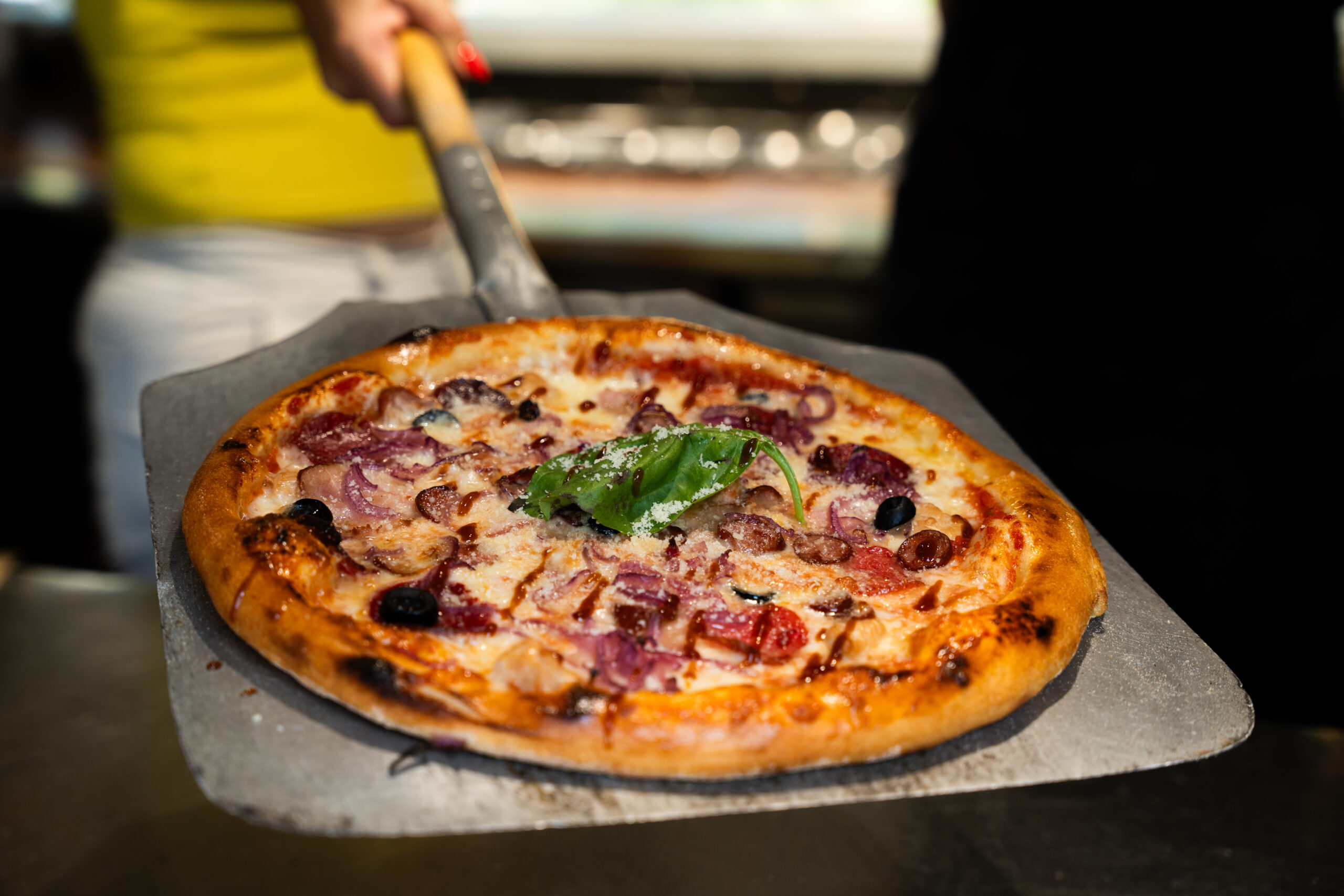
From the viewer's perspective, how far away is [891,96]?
8.84 m

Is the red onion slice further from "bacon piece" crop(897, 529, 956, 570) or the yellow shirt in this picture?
the yellow shirt

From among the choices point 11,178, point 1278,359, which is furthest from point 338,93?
point 11,178

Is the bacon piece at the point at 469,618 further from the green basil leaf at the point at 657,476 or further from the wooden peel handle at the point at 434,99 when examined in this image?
the wooden peel handle at the point at 434,99

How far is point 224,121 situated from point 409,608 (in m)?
3.23

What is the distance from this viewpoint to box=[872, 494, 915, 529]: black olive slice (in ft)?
8.93

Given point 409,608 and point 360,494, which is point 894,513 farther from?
point 360,494

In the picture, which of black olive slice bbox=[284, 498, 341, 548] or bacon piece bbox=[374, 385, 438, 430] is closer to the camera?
black olive slice bbox=[284, 498, 341, 548]

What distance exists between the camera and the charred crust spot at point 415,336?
3242mm

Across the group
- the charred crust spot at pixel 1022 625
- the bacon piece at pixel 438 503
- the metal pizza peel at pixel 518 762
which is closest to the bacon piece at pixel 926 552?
the charred crust spot at pixel 1022 625

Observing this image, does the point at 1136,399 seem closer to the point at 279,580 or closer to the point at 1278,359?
the point at 1278,359

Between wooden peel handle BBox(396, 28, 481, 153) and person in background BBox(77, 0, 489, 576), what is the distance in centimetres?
39

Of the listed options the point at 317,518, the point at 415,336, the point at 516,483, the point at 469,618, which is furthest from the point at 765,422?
the point at 317,518

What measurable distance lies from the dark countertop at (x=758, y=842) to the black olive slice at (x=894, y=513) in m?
0.82

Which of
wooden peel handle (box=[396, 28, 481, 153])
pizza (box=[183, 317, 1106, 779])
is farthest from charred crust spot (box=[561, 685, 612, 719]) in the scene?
wooden peel handle (box=[396, 28, 481, 153])
